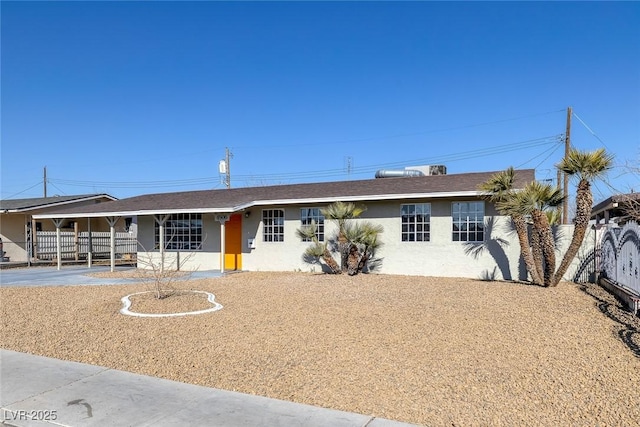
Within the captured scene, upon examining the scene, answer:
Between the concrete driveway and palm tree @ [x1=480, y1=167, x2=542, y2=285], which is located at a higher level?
palm tree @ [x1=480, y1=167, x2=542, y2=285]

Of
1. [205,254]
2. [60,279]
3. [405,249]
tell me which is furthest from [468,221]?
[60,279]

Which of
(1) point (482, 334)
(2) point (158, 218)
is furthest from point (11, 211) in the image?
(1) point (482, 334)

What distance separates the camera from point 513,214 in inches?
478

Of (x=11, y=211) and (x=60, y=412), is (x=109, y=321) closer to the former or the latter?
(x=60, y=412)

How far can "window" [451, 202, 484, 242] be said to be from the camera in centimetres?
1419

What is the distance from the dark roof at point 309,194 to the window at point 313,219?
61cm

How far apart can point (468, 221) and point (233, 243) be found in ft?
31.3

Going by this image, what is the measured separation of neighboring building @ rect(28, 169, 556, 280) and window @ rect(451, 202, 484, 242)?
0.03 meters

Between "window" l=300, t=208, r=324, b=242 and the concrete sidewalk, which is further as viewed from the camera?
"window" l=300, t=208, r=324, b=242

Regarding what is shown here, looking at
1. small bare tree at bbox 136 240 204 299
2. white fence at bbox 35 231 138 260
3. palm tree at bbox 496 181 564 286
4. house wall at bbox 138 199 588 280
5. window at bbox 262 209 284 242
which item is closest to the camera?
small bare tree at bbox 136 240 204 299

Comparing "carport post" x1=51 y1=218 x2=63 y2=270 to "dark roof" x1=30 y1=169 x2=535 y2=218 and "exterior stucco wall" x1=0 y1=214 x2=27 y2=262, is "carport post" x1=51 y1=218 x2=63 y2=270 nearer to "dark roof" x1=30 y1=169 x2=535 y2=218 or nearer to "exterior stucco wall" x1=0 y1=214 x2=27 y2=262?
"dark roof" x1=30 y1=169 x2=535 y2=218

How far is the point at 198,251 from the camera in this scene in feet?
62.8

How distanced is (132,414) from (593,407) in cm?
449

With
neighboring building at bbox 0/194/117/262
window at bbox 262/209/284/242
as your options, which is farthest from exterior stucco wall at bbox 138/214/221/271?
neighboring building at bbox 0/194/117/262
